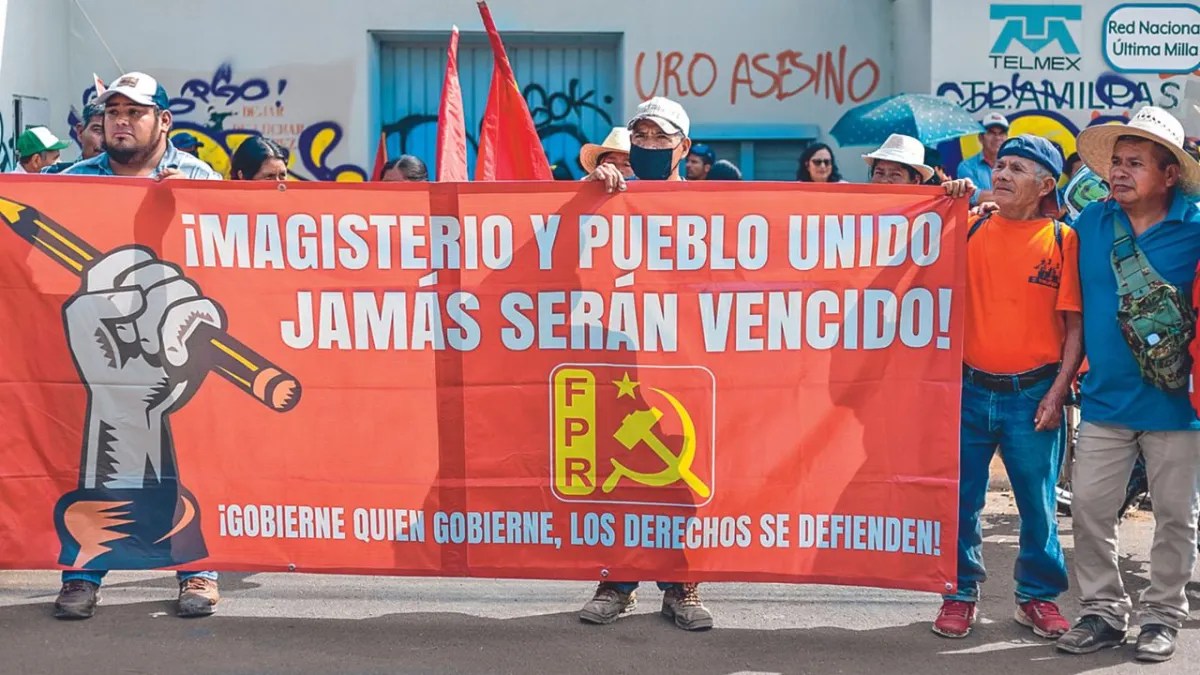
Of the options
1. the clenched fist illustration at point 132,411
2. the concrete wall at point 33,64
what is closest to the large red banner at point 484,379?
the clenched fist illustration at point 132,411

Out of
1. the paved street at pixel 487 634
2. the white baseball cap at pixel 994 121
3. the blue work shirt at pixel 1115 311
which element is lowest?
the paved street at pixel 487 634

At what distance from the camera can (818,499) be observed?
5.27 m

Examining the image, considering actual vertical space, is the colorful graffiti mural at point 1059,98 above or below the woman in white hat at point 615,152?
above

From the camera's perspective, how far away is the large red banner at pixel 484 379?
5234mm

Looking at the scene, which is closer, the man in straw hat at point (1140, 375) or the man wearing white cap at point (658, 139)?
the man in straw hat at point (1140, 375)

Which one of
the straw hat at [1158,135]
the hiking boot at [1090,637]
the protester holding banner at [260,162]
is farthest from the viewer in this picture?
the protester holding banner at [260,162]

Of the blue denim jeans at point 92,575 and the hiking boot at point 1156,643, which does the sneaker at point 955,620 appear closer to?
the hiking boot at point 1156,643

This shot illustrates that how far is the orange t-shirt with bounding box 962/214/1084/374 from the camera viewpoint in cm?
518

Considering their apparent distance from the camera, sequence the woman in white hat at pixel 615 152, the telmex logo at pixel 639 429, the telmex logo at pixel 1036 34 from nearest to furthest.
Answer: the telmex logo at pixel 639 429 < the woman in white hat at pixel 615 152 < the telmex logo at pixel 1036 34

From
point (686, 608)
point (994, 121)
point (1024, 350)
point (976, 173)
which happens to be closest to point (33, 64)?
point (976, 173)

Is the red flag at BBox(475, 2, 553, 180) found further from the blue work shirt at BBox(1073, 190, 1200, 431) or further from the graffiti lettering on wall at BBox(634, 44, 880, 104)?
the graffiti lettering on wall at BBox(634, 44, 880, 104)

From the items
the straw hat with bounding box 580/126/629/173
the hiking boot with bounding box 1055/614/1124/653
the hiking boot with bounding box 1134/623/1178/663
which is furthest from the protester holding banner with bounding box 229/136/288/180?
the hiking boot with bounding box 1134/623/1178/663

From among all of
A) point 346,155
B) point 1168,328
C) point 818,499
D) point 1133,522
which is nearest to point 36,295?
point 818,499

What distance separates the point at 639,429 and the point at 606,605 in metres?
0.70
